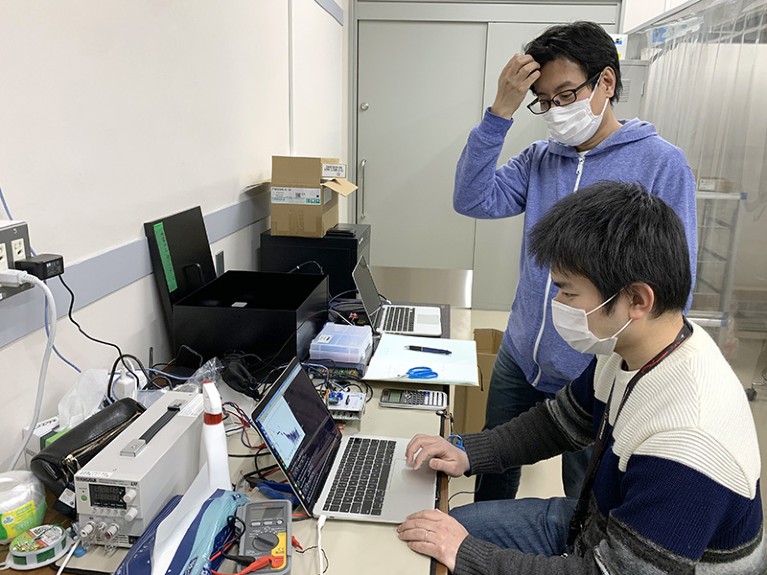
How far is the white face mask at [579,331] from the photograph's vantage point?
3.52 ft

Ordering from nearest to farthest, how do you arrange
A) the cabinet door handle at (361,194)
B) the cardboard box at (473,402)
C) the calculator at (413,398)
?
the calculator at (413,398)
the cardboard box at (473,402)
the cabinet door handle at (361,194)

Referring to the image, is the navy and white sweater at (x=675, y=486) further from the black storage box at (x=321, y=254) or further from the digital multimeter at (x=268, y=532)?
the black storage box at (x=321, y=254)

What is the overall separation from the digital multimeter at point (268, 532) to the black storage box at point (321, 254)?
4.37ft

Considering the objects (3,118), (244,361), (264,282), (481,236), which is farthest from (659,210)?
(481,236)

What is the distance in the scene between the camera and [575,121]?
5.17 ft

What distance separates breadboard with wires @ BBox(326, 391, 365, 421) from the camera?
1436mm

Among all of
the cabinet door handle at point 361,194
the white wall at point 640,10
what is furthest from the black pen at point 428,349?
the white wall at point 640,10

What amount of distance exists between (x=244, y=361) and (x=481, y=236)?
298cm

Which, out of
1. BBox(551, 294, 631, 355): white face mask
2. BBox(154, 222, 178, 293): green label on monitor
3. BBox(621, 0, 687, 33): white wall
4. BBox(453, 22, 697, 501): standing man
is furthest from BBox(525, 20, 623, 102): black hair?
BBox(621, 0, 687, 33): white wall

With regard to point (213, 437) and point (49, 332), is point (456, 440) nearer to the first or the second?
point (213, 437)

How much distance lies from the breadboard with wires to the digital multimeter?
1.20 ft

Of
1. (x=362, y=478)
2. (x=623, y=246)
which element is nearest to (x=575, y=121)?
(x=623, y=246)

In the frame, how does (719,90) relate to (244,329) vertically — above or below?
above

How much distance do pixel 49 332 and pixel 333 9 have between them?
2862 mm
